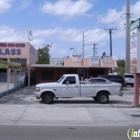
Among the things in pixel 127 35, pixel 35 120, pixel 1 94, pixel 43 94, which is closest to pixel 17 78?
pixel 1 94

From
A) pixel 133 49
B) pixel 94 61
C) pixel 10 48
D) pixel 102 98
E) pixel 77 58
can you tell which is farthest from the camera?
pixel 77 58

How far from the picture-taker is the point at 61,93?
1927 cm

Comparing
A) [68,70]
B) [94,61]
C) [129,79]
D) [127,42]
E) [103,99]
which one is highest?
[127,42]

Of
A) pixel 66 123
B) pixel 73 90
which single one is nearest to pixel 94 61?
pixel 73 90

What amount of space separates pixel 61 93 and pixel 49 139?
34.5 feet

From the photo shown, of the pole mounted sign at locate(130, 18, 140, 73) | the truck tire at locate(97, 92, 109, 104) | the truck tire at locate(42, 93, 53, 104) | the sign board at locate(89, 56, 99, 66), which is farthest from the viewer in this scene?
the sign board at locate(89, 56, 99, 66)

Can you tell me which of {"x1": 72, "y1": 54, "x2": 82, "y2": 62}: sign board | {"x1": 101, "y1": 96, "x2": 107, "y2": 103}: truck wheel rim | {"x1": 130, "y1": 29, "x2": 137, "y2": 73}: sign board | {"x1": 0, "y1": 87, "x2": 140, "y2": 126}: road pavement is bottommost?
{"x1": 0, "y1": 87, "x2": 140, "y2": 126}: road pavement

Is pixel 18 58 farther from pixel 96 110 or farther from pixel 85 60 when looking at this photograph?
pixel 96 110

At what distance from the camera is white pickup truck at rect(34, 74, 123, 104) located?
1916 cm

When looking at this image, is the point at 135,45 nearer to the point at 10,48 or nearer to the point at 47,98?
the point at 47,98

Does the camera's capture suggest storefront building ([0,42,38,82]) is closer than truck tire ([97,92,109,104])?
No

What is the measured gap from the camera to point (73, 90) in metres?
19.3

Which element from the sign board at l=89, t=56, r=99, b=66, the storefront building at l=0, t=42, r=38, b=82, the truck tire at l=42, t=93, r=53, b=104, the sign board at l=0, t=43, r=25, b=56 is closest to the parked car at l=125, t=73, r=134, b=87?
the sign board at l=89, t=56, r=99, b=66

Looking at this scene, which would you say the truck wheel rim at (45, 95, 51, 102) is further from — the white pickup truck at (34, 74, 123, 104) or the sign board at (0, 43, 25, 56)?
the sign board at (0, 43, 25, 56)
